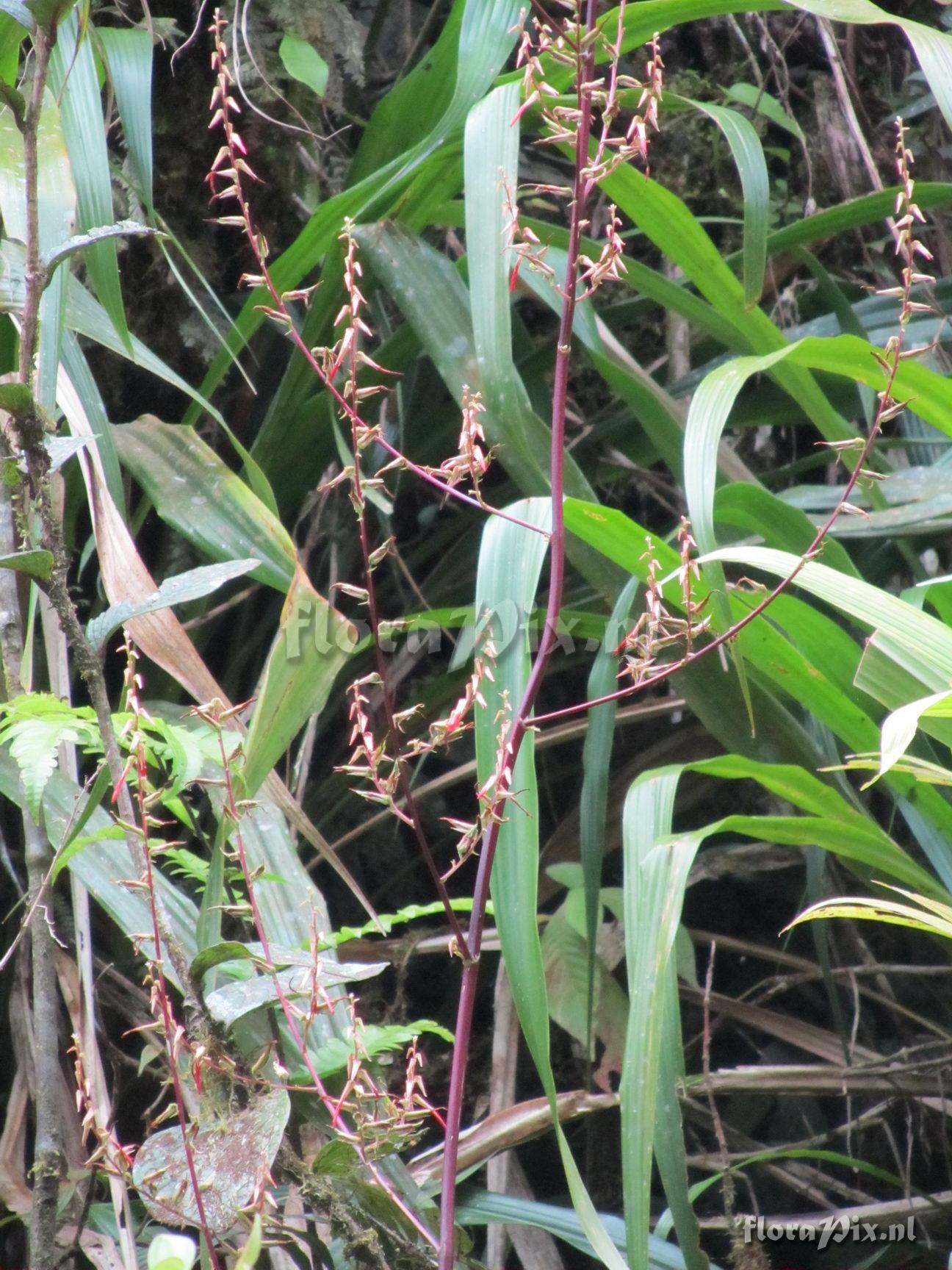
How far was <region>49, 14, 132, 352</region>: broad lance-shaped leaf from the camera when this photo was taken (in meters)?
0.71

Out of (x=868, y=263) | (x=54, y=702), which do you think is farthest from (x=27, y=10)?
(x=868, y=263)

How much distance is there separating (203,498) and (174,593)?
1.24 ft

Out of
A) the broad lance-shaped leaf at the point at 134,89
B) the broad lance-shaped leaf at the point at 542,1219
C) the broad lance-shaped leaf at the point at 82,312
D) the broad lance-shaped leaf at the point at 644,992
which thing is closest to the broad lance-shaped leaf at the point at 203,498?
the broad lance-shaped leaf at the point at 82,312

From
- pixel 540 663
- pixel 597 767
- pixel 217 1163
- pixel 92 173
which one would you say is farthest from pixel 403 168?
pixel 217 1163

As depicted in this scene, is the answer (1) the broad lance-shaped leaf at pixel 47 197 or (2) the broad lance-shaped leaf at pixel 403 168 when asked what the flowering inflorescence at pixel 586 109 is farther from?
(2) the broad lance-shaped leaf at pixel 403 168

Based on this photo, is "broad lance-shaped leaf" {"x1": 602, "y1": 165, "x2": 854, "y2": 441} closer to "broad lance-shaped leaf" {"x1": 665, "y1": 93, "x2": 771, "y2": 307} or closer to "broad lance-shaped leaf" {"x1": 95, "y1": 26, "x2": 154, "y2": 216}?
"broad lance-shaped leaf" {"x1": 665, "y1": 93, "x2": 771, "y2": 307}

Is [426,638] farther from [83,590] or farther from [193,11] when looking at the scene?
[193,11]

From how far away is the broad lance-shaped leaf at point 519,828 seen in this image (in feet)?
1.79

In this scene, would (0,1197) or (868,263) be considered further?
(868,263)

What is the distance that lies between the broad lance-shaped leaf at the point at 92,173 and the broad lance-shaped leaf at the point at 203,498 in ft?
0.44

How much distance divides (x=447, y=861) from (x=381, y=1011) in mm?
171

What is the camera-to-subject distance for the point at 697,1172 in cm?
115

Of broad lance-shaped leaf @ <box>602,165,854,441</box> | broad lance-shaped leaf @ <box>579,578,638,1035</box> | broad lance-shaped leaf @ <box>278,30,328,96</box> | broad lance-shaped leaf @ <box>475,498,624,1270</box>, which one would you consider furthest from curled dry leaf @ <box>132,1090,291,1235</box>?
broad lance-shaped leaf @ <box>278,30,328,96</box>

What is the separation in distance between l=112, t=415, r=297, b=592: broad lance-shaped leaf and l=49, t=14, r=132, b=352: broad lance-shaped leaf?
0.13 meters
